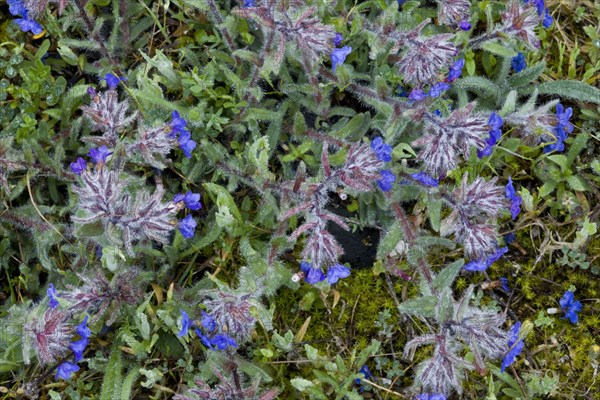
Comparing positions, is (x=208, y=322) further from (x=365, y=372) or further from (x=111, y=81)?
(x=111, y=81)

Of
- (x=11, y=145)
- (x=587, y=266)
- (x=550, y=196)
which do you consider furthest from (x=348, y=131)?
(x=11, y=145)

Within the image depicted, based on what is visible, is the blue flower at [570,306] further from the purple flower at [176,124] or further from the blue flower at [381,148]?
the purple flower at [176,124]

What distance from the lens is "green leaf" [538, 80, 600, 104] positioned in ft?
16.5

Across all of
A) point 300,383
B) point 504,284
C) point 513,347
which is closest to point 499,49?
point 504,284

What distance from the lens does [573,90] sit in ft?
16.6

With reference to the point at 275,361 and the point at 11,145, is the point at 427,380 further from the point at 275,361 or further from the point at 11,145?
the point at 11,145

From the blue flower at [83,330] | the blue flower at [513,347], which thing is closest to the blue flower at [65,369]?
the blue flower at [83,330]

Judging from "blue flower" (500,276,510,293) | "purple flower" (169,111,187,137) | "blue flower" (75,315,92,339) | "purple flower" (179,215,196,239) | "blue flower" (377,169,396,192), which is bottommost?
"blue flower" (500,276,510,293)

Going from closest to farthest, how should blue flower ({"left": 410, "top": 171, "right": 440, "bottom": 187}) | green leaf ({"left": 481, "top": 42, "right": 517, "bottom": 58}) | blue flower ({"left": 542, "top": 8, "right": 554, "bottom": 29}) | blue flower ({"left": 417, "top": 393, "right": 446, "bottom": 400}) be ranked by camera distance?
blue flower ({"left": 417, "top": 393, "right": 446, "bottom": 400})
blue flower ({"left": 410, "top": 171, "right": 440, "bottom": 187})
green leaf ({"left": 481, "top": 42, "right": 517, "bottom": 58})
blue flower ({"left": 542, "top": 8, "right": 554, "bottom": 29})

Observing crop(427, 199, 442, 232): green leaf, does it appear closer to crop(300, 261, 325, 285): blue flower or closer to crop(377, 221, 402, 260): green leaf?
crop(377, 221, 402, 260): green leaf

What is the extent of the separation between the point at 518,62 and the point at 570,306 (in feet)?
5.65

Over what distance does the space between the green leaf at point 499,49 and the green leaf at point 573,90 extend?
0.51m

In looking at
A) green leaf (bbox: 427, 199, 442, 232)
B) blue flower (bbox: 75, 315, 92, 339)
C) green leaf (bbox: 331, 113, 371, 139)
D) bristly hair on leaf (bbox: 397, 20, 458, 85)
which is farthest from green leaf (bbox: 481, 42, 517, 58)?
blue flower (bbox: 75, 315, 92, 339)

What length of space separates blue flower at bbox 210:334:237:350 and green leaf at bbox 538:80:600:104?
2.82 metres
